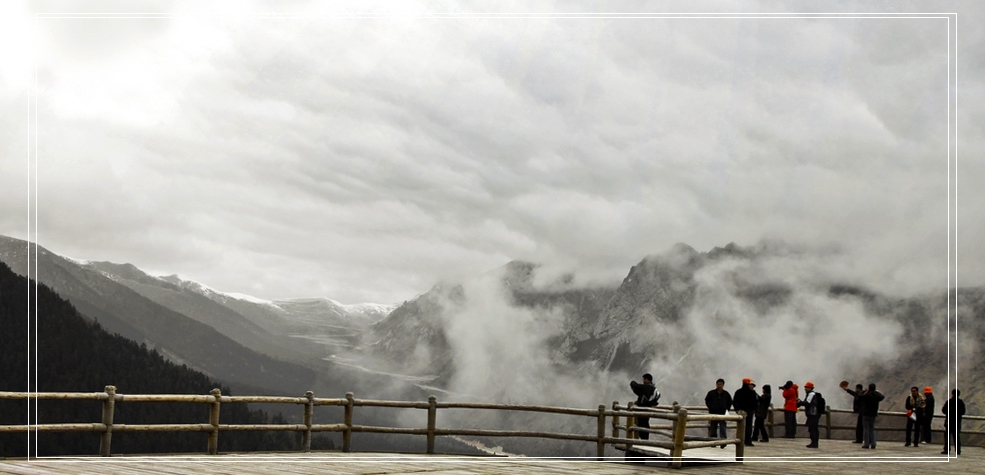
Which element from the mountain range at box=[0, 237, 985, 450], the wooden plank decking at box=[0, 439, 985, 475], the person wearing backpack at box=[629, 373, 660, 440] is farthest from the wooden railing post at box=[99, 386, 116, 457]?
the person wearing backpack at box=[629, 373, 660, 440]

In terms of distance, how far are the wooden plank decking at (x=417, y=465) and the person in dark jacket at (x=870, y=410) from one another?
1.22 meters

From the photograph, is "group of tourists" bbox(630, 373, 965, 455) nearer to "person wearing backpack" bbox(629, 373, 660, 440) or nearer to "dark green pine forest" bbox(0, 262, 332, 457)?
"person wearing backpack" bbox(629, 373, 660, 440)

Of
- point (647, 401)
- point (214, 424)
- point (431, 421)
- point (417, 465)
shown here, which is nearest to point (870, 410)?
point (647, 401)

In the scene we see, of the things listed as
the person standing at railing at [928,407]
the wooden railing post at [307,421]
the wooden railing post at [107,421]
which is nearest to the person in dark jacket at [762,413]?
the person standing at railing at [928,407]

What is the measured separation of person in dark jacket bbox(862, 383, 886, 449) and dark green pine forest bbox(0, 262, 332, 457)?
5496 cm

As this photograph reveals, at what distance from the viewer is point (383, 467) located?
10.2 m

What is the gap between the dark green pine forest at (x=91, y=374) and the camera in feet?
232

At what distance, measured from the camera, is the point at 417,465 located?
34.9 ft

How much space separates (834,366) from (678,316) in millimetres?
40079

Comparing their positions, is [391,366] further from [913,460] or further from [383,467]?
[383,467]

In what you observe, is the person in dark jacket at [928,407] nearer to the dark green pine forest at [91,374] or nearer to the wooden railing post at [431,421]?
the wooden railing post at [431,421]

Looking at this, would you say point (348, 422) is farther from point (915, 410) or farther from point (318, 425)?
point (915, 410)

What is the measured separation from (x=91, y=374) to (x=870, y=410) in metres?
74.0

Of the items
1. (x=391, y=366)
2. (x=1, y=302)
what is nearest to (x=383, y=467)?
(x=391, y=366)
